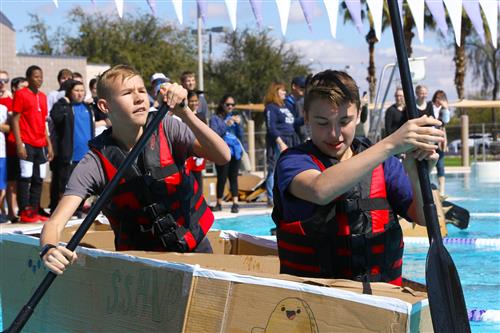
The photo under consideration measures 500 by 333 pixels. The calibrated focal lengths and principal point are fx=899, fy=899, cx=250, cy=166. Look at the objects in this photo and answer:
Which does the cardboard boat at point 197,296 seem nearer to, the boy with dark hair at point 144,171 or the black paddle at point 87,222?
the black paddle at point 87,222

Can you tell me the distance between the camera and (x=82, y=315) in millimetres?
3789

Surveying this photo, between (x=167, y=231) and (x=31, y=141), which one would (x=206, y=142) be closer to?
(x=167, y=231)

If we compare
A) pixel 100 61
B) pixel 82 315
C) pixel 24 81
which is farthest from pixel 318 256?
pixel 100 61

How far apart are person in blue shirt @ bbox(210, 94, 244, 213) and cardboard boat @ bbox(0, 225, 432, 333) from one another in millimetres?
6683

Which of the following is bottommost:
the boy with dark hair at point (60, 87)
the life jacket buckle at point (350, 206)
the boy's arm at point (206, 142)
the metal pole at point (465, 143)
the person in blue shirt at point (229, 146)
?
the metal pole at point (465, 143)

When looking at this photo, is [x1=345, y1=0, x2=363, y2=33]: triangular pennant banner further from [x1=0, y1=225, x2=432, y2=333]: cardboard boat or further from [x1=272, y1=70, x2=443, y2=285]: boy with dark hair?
[x1=0, y1=225, x2=432, y2=333]: cardboard boat

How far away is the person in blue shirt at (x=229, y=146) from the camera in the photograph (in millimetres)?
11227

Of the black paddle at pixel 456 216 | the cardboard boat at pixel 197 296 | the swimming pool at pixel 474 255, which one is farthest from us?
the black paddle at pixel 456 216

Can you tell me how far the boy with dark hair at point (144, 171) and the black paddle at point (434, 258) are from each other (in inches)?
46.7

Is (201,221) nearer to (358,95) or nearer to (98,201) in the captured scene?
(98,201)

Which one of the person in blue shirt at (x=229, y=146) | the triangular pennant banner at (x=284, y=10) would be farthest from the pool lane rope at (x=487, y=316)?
the person in blue shirt at (x=229, y=146)

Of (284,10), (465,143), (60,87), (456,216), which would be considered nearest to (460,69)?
(465,143)

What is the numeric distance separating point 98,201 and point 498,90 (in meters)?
45.7

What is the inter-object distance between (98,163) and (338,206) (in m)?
1.28
